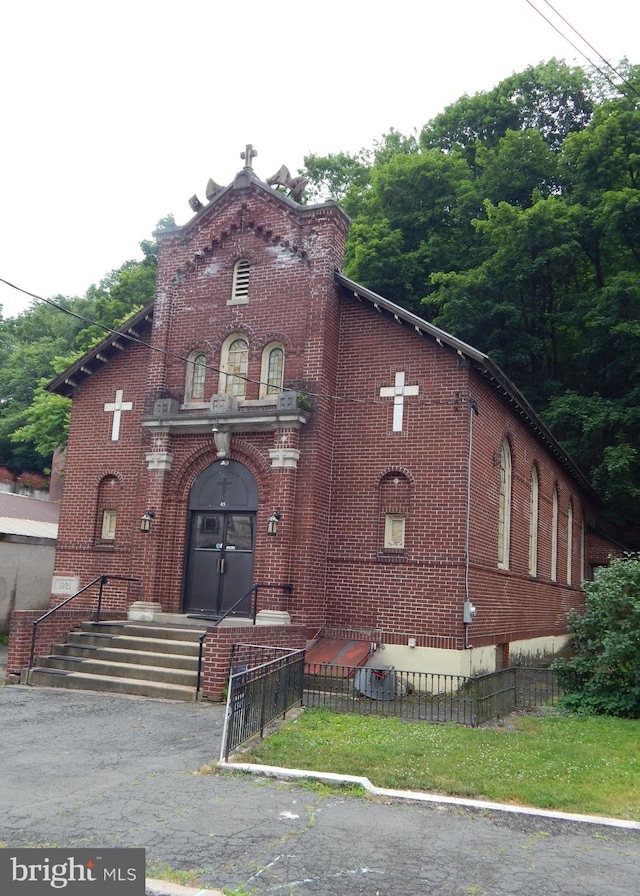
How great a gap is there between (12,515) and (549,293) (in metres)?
21.3

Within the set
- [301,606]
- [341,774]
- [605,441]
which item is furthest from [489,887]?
[605,441]

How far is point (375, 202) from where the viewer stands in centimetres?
3419

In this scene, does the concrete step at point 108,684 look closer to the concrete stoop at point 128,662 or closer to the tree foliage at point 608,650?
the concrete stoop at point 128,662

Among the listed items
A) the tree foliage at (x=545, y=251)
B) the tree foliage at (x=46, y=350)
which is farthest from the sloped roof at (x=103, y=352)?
the tree foliage at (x=545, y=251)

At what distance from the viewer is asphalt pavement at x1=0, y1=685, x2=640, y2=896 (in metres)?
5.52

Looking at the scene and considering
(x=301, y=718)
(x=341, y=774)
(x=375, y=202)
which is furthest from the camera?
(x=375, y=202)

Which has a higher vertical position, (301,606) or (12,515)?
(12,515)

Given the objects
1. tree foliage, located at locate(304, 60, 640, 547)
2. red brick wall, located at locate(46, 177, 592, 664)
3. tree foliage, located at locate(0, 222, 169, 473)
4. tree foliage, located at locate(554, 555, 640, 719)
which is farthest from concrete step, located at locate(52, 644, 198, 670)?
tree foliage, located at locate(304, 60, 640, 547)

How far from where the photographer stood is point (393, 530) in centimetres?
1573

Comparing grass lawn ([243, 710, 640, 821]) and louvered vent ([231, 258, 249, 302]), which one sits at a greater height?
louvered vent ([231, 258, 249, 302])

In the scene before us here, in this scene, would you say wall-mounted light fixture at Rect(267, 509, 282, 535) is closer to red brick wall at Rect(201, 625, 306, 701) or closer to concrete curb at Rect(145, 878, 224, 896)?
red brick wall at Rect(201, 625, 306, 701)

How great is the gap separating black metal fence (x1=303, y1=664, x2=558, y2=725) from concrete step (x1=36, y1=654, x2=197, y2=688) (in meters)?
2.04

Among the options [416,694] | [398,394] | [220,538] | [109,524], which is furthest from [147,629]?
[398,394]

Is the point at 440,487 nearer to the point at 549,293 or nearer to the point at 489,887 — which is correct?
the point at 489,887
